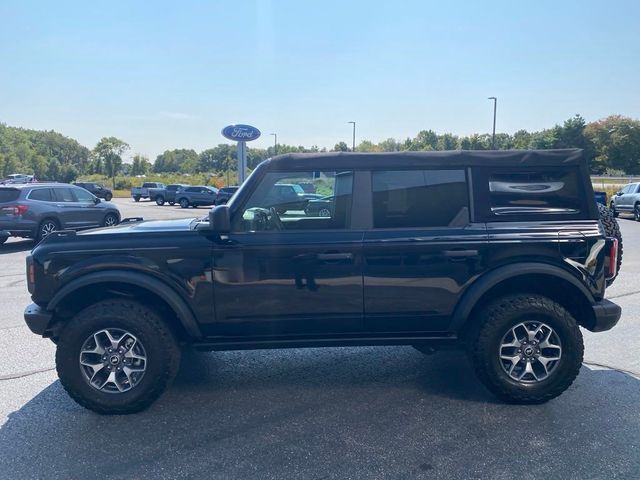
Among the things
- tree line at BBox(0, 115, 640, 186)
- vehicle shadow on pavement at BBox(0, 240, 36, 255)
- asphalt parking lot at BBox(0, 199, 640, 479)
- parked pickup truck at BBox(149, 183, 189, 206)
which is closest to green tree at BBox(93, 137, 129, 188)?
tree line at BBox(0, 115, 640, 186)

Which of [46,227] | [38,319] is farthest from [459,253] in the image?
[46,227]

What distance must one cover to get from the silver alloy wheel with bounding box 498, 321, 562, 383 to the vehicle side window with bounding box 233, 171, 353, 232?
158 centimetres

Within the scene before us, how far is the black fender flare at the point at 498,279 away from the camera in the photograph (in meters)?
3.93

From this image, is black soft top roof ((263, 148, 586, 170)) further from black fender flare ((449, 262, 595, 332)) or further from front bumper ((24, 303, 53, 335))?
front bumper ((24, 303, 53, 335))

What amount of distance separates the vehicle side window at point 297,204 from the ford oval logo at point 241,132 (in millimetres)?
23213

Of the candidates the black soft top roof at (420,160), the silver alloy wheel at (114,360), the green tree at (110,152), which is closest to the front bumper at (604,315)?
the black soft top roof at (420,160)

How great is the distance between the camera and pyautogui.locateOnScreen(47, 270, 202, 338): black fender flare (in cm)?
382

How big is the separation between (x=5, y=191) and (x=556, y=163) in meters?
13.6

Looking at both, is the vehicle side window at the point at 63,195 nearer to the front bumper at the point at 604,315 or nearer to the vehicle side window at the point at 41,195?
the vehicle side window at the point at 41,195

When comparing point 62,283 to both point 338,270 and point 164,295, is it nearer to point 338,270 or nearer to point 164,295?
point 164,295

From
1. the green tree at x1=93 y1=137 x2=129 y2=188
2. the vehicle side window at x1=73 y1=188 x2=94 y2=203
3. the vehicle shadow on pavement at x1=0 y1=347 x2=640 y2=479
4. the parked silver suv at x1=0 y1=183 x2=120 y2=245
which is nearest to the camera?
the vehicle shadow on pavement at x1=0 y1=347 x2=640 y2=479

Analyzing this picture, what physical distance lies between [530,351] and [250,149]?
86602 millimetres

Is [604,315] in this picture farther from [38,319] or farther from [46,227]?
[46,227]

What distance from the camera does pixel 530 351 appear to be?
4062 millimetres
